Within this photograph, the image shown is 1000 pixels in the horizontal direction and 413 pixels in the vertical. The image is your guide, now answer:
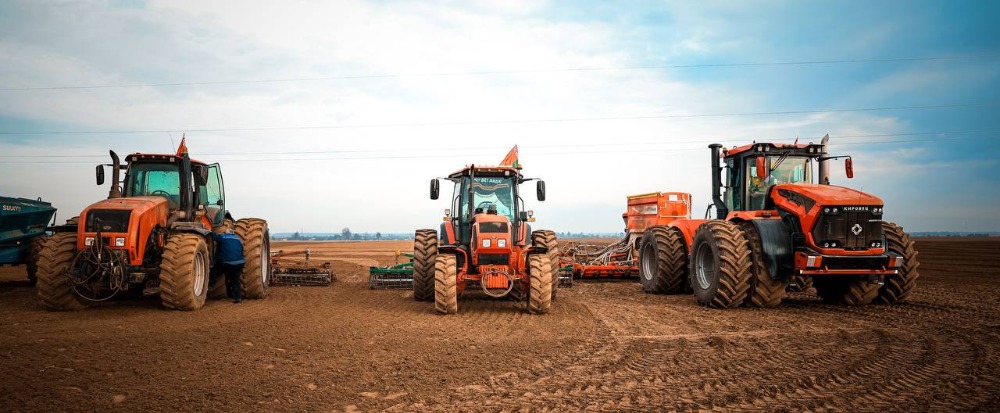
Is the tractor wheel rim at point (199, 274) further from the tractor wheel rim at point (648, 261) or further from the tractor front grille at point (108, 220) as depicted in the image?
the tractor wheel rim at point (648, 261)

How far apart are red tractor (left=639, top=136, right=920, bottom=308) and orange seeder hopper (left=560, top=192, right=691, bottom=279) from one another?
4770 mm

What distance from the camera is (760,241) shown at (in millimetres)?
9633

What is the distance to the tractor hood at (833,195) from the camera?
9.27 m

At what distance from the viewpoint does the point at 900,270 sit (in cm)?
986

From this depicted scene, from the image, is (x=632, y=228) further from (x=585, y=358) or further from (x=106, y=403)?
(x=106, y=403)

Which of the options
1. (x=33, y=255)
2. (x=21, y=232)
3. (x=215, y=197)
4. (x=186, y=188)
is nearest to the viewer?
(x=186, y=188)

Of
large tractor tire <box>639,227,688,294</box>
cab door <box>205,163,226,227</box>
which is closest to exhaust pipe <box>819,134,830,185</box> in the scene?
large tractor tire <box>639,227,688,294</box>

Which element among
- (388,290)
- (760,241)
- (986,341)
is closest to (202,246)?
(388,290)

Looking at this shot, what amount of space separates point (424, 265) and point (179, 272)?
3.98 meters

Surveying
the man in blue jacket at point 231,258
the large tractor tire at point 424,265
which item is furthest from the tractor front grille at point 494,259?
the man in blue jacket at point 231,258

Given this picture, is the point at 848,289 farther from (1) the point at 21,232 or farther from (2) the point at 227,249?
(1) the point at 21,232

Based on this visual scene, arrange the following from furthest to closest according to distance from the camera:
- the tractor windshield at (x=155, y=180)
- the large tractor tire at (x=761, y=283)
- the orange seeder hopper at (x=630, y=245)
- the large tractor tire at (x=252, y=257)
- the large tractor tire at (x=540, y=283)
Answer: the orange seeder hopper at (x=630, y=245), the large tractor tire at (x=252, y=257), the tractor windshield at (x=155, y=180), the large tractor tire at (x=761, y=283), the large tractor tire at (x=540, y=283)

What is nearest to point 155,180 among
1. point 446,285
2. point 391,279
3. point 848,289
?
point 391,279

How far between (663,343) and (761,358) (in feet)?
3.86
